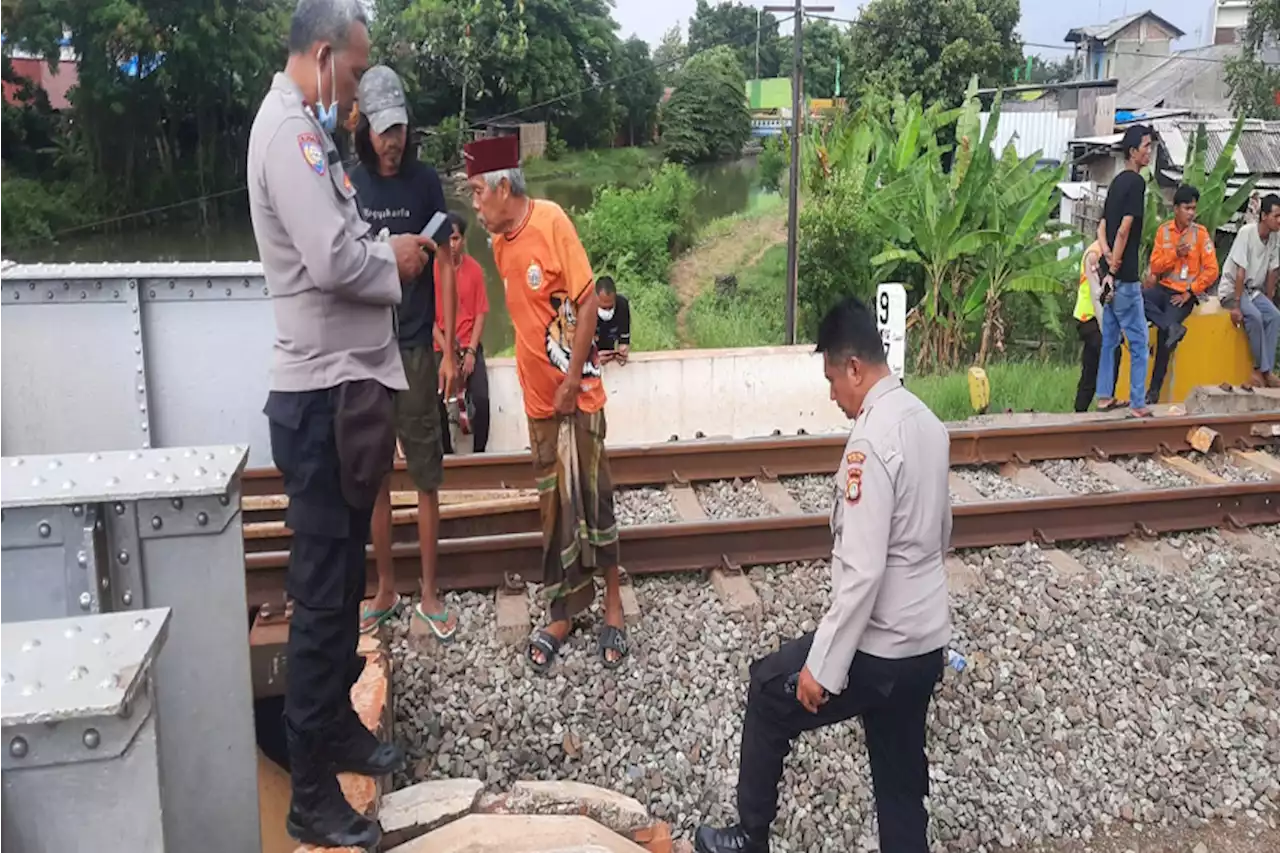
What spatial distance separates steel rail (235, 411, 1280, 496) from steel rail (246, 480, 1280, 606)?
106 cm

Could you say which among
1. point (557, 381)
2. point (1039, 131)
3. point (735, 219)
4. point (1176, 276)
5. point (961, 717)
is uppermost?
point (1039, 131)

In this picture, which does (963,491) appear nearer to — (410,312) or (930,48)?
(410,312)

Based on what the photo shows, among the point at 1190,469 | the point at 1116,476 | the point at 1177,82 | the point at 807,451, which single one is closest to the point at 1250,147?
the point at 1190,469

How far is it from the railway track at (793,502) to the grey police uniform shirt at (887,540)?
2.35 m

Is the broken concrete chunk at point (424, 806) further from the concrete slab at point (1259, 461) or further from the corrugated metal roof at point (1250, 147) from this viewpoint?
the corrugated metal roof at point (1250, 147)

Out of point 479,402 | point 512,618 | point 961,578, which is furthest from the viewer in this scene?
point 479,402

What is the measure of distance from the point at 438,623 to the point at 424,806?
4.54 ft

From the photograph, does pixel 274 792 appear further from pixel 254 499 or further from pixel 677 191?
pixel 677 191

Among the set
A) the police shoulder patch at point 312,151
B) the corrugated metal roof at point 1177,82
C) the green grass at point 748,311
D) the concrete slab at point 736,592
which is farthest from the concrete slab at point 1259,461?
the corrugated metal roof at point 1177,82

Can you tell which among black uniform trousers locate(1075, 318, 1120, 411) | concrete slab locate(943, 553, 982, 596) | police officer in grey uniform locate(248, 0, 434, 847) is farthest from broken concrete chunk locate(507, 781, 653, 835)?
black uniform trousers locate(1075, 318, 1120, 411)

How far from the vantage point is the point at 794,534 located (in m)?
5.66

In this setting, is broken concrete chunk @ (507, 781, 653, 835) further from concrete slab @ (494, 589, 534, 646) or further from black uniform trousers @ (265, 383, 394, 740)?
concrete slab @ (494, 589, 534, 646)

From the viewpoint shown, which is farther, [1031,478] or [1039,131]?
[1039,131]

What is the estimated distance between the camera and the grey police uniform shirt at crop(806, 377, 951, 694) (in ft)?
9.89
